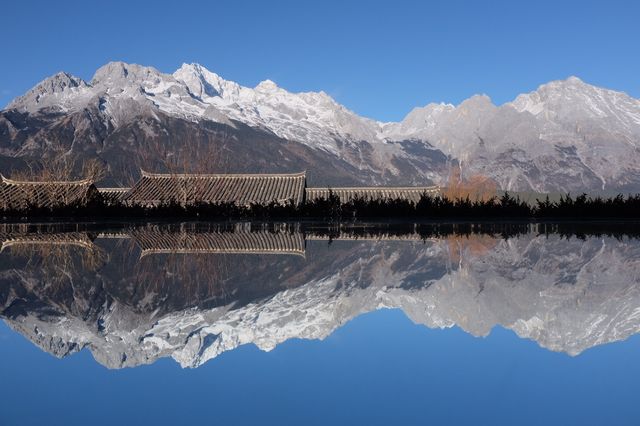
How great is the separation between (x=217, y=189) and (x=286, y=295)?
30.3 meters

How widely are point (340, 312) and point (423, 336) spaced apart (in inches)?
38.2

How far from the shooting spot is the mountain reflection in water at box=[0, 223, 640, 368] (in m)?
4.13

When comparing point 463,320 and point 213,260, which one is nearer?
point 463,320

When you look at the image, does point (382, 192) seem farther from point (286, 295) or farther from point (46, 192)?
point (286, 295)

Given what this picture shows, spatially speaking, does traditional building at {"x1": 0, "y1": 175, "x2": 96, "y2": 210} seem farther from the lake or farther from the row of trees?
the lake

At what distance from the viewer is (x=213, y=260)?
8.77 metres

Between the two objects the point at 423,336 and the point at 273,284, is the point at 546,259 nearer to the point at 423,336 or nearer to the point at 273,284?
A: the point at 273,284

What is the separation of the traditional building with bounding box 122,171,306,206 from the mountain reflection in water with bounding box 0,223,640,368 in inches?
946

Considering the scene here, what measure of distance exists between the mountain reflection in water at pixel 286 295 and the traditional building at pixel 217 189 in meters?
24.0

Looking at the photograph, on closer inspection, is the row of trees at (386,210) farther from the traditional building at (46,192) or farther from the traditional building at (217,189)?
the traditional building at (217,189)

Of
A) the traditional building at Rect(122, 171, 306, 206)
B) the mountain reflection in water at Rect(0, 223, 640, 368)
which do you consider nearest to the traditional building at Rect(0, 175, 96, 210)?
the traditional building at Rect(122, 171, 306, 206)

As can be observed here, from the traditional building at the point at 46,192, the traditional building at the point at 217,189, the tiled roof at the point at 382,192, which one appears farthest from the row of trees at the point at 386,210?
the tiled roof at the point at 382,192

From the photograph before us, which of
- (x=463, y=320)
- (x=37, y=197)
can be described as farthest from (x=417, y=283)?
(x=37, y=197)

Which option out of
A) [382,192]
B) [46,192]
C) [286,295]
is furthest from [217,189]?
[286,295]
